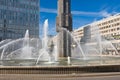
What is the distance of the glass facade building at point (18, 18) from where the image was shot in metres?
100

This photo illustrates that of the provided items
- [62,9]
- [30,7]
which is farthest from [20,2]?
[62,9]

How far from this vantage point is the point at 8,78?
1107 cm

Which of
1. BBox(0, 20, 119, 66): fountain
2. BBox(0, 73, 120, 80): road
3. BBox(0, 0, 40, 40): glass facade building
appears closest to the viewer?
BBox(0, 73, 120, 80): road

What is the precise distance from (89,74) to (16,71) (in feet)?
13.4

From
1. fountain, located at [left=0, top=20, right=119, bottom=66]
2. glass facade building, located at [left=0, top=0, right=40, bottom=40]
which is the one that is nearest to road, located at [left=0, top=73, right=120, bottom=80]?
fountain, located at [left=0, top=20, right=119, bottom=66]

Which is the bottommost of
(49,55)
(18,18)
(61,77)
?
(61,77)

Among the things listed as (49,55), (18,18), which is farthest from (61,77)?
(18,18)

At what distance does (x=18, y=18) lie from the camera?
105000 mm

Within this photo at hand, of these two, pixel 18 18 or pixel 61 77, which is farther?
pixel 18 18

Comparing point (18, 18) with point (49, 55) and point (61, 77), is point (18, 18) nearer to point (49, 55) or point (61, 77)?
point (49, 55)

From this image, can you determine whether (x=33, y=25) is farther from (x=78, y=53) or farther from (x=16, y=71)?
(x=16, y=71)

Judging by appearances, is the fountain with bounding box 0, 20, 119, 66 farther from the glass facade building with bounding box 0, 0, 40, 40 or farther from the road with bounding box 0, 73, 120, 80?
the glass facade building with bounding box 0, 0, 40, 40

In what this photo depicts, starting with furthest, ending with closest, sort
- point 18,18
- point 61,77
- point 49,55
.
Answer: point 18,18, point 49,55, point 61,77

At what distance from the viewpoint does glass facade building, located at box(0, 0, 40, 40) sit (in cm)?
10044
